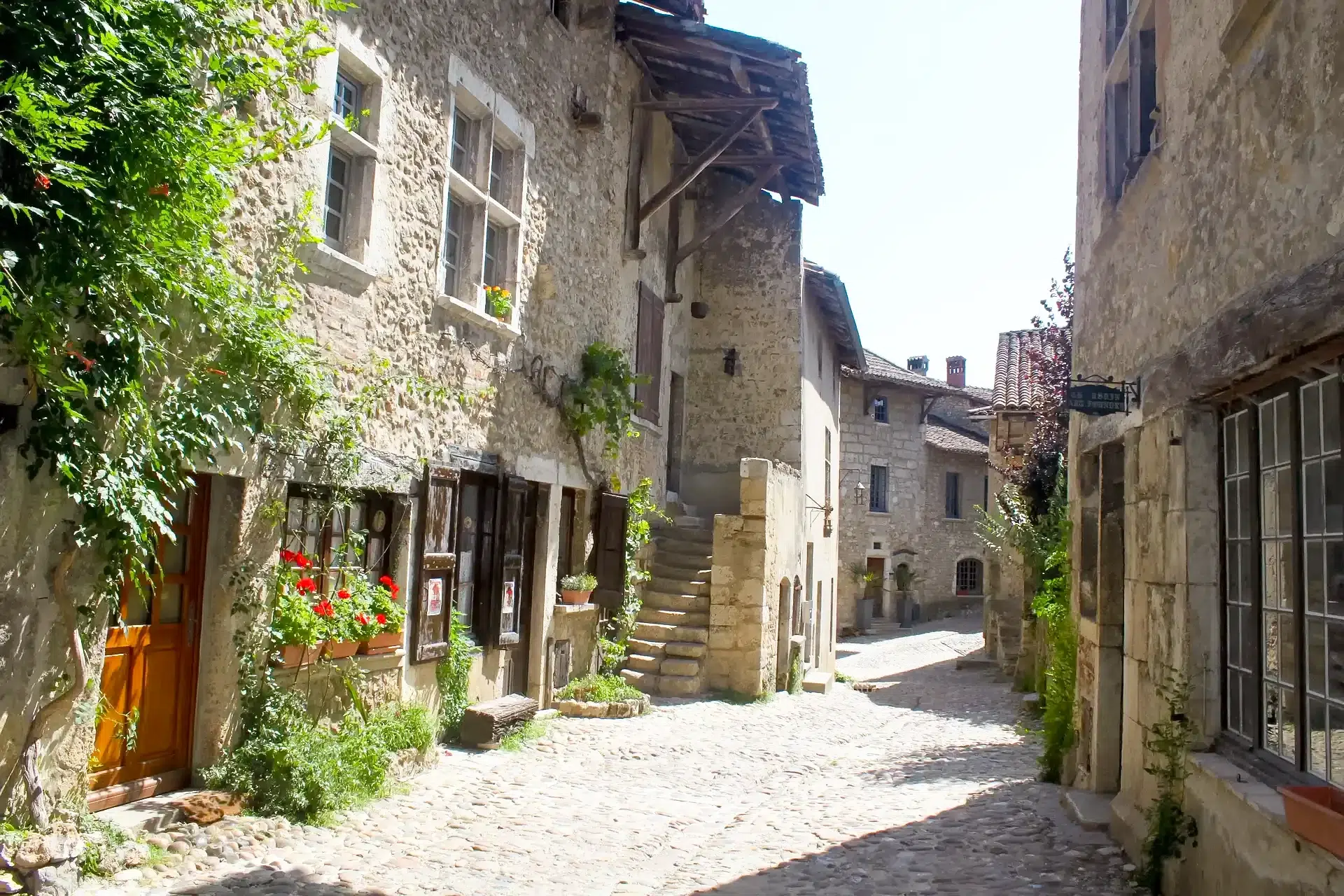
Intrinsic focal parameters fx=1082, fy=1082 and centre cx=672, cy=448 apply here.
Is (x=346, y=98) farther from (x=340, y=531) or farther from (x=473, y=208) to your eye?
(x=340, y=531)

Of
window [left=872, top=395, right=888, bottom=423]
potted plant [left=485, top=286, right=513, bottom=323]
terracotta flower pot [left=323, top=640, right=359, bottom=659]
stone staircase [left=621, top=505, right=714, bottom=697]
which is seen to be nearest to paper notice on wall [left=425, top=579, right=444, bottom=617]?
terracotta flower pot [left=323, top=640, right=359, bottom=659]

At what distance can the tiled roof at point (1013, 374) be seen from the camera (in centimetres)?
1708

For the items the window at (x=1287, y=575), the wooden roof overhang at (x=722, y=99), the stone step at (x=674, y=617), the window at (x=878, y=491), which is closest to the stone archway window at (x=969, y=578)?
the window at (x=878, y=491)

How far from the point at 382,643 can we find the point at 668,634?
461 cm

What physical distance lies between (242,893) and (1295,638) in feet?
13.0

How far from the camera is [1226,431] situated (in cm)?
439

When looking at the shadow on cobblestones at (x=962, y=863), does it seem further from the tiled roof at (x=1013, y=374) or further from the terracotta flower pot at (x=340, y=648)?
the tiled roof at (x=1013, y=374)

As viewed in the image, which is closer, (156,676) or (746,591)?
(156,676)

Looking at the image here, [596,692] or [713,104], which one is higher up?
[713,104]

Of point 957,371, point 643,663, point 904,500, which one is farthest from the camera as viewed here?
point 957,371

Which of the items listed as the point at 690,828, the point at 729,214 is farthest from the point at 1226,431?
the point at 729,214

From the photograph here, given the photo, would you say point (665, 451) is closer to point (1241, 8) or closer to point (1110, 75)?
point (1110, 75)

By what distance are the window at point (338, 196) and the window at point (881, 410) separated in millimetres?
21302

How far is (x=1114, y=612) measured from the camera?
6031 millimetres
